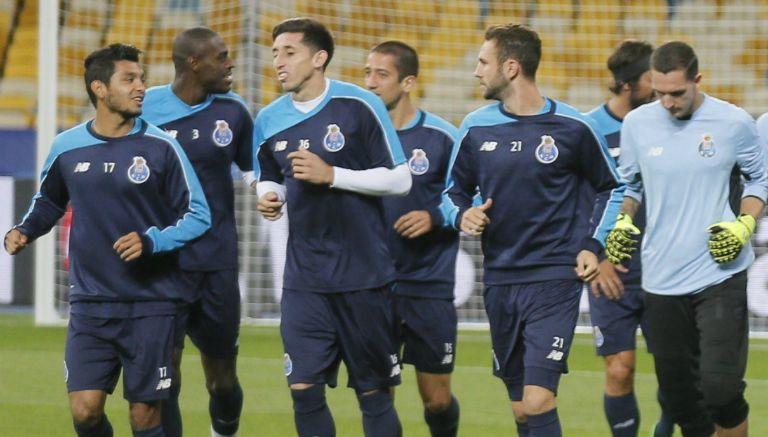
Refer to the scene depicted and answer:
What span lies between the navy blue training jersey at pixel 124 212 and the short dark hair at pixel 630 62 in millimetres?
2531

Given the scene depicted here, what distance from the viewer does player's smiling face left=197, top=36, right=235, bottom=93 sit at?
720 cm

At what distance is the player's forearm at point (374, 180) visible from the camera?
5.83 metres

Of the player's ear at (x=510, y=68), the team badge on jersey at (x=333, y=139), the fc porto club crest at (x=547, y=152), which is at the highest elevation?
the player's ear at (x=510, y=68)

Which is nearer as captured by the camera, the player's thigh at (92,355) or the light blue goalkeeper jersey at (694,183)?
the player's thigh at (92,355)

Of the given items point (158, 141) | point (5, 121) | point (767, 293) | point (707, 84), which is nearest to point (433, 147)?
point (158, 141)

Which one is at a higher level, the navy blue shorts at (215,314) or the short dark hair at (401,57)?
the short dark hair at (401,57)

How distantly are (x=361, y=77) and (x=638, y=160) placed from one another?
9174 mm

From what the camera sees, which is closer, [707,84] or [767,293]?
[767,293]

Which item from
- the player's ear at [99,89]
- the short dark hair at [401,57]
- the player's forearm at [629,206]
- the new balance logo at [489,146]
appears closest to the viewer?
the player's ear at [99,89]

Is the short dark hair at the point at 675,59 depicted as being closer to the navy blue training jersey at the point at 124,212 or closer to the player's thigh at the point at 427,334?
the player's thigh at the point at 427,334

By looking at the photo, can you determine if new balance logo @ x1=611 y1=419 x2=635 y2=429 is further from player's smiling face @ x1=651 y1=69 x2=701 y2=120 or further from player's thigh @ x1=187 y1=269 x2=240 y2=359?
player's thigh @ x1=187 y1=269 x2=240 y2=359

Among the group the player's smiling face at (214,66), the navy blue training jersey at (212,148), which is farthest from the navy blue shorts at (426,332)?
the player's smiling face at (214,66)

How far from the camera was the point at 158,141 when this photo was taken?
6.03 metres

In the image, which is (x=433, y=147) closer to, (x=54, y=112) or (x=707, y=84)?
(x=54, y=112)
